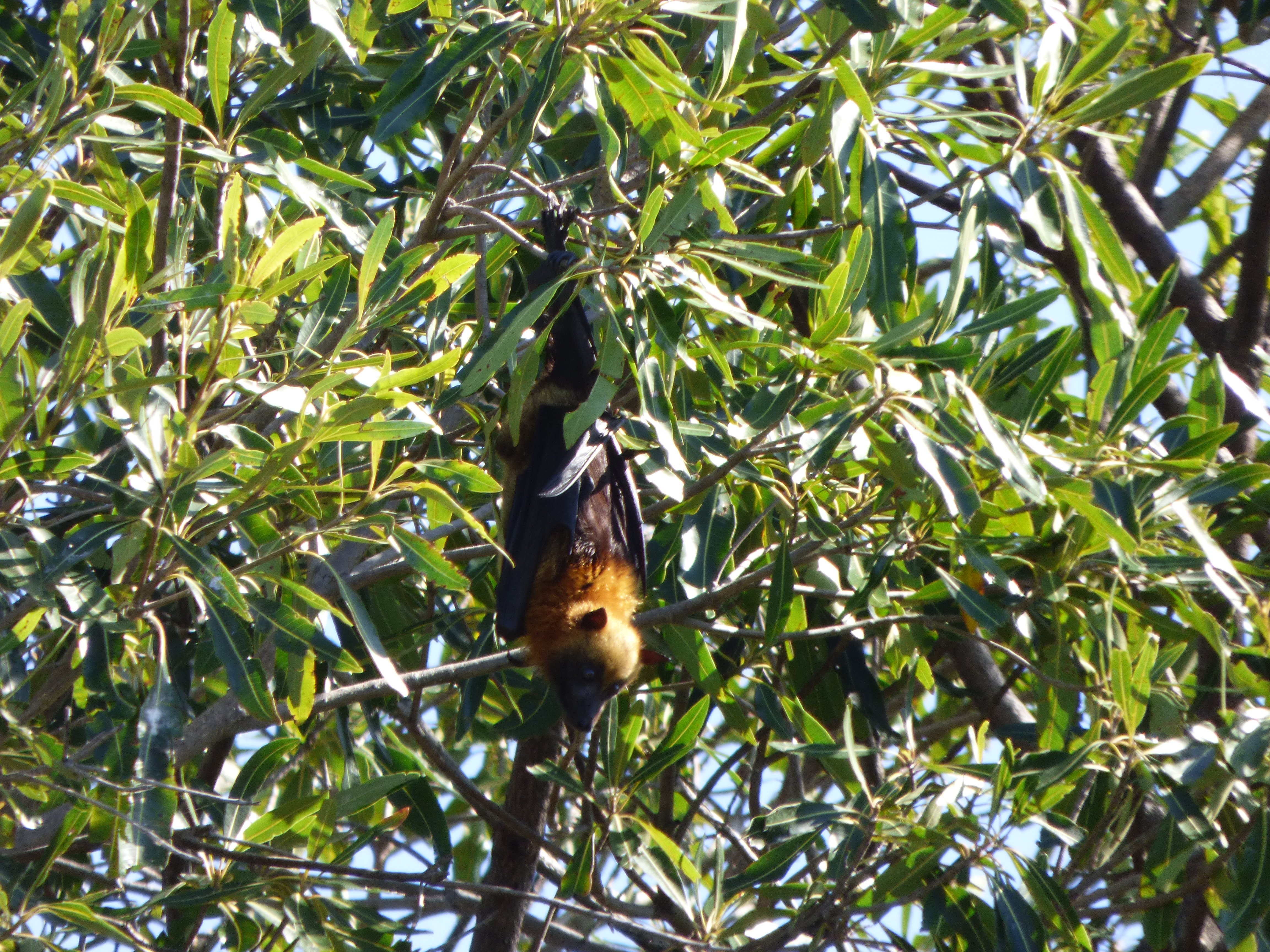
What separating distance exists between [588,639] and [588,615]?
105mm

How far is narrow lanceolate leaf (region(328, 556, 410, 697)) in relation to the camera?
2.50m

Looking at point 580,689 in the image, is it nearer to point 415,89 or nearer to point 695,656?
point 695,656

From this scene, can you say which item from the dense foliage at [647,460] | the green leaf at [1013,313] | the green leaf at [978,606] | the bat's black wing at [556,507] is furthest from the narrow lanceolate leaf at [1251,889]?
the bat's black wing at [556,507]

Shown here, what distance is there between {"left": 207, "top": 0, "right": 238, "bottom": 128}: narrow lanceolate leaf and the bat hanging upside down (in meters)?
1.10

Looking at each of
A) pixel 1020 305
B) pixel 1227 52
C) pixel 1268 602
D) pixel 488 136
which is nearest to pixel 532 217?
pixel 488 136

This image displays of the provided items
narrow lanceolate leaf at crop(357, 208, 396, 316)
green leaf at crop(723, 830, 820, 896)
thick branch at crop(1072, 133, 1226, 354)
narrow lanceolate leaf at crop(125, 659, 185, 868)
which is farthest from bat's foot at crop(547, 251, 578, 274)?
thick branch at crop(1072, 133, 1226, 354)

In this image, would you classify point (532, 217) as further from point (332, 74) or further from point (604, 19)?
point (604, 19)

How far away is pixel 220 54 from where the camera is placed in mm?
2676

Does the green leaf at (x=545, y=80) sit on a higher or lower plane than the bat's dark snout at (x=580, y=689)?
higher

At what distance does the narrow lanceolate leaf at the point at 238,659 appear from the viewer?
253 centimetres

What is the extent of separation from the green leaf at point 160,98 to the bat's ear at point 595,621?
6.62ft

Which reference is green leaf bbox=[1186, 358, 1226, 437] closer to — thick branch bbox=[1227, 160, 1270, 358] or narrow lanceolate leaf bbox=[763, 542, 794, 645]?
thick branch bbox=[1227, 160, 1270, 358]

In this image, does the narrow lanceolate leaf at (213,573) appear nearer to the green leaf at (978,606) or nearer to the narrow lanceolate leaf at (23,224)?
the narrow lanceolate leaf at (23,224)

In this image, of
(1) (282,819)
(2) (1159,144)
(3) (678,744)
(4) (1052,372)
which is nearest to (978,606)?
(4) (1052,372)
